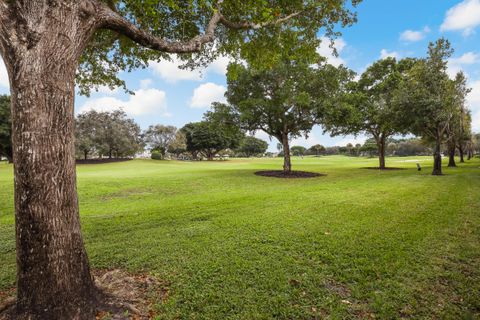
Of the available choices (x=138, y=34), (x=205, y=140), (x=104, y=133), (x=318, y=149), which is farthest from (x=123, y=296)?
(x=318, y=149)

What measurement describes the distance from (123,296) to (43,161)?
205 centimetres

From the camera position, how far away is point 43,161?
2494 mm

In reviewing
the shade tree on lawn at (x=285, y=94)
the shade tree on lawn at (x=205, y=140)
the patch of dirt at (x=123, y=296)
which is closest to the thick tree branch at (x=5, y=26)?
the patch of dirt at (x=123, y=296)

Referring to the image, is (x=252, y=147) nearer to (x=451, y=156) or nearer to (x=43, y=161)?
(x=451, y=156)

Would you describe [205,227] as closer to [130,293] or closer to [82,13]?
[130,293]

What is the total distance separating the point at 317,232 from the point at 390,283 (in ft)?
6.89

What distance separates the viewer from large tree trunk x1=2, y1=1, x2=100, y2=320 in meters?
2.46

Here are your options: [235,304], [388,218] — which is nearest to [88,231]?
[235,304]

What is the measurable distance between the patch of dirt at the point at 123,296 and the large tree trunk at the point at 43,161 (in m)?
0.27

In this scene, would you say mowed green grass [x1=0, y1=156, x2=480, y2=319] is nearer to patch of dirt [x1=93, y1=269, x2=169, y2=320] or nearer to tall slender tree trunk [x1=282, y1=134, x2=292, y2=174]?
patch of dirt [x1=93, y1=269, x2=169, y2=320]

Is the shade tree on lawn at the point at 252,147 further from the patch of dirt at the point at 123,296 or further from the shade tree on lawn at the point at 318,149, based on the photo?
the patch of dirt at the point at 123,296

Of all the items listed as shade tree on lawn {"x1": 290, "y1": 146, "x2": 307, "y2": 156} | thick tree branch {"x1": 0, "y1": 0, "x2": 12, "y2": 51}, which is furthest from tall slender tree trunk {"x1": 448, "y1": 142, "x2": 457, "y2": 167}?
shade tree on lawn {"x1": 290, "y1": 146, "x2": 307, "y2": 156}

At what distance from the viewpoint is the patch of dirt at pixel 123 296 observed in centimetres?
279

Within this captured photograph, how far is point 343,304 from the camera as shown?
2.99 meters
